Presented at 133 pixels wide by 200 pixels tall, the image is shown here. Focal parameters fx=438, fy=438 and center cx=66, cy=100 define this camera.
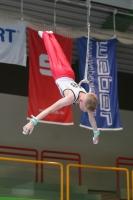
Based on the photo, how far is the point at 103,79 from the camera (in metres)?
9.19

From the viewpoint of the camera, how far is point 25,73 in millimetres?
11562

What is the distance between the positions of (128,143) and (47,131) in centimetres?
245

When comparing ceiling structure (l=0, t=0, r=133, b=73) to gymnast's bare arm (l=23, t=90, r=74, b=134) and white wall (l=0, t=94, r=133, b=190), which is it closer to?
white wall (l=0, t=94, r=133, b=190)

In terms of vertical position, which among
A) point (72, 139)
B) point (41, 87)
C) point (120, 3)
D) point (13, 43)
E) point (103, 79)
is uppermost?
point (120, 3)

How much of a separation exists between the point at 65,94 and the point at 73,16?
14.5 ft

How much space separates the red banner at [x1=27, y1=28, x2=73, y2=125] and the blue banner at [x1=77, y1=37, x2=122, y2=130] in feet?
1.49

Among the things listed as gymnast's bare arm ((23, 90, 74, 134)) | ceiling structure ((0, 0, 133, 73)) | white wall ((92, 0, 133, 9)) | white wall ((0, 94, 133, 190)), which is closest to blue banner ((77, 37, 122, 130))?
ceiling structure ((0, 0, 133, 73))

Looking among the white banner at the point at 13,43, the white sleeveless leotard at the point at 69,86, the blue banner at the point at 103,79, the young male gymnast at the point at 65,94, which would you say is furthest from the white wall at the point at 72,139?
the white sleeveless leotard at the point at 69,86

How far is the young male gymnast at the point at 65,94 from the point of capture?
5691 millimetres

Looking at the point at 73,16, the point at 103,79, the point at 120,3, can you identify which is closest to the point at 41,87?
the point at 103,79

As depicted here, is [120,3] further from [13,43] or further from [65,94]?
[65,94]

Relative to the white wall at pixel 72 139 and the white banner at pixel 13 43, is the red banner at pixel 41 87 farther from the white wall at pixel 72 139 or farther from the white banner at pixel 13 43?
the white wall at pixel 72 139

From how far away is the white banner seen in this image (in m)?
8.87

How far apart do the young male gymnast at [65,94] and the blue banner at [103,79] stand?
232 centimetres
